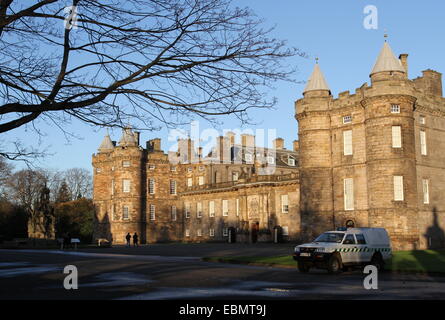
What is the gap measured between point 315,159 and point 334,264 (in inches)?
960

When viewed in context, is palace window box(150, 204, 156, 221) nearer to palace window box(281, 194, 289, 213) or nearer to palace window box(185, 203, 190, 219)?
palace window box(185, 203, 190, 219)

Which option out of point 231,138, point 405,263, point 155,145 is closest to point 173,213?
point 155,145

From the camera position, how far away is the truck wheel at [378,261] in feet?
73.8

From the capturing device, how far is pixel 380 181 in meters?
39.3

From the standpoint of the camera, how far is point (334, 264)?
20.8 meters

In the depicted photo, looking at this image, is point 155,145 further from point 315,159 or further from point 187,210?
point 315,159

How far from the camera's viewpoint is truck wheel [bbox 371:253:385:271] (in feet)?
73.8

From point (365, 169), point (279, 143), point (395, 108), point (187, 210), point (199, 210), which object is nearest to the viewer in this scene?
point (395, 108)

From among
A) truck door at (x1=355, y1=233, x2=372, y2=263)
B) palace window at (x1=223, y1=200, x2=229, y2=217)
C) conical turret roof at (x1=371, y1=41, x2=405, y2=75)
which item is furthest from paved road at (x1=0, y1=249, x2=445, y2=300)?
palace window at (x1=223, y1=200, x2=229, y2=217)

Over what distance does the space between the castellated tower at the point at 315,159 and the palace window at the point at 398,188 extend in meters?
6.15

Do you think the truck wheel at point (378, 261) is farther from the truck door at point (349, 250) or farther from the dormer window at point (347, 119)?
the dormer window at point (347, 119)

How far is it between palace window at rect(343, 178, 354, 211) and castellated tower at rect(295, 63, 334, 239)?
129 cm

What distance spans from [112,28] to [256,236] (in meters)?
49.3

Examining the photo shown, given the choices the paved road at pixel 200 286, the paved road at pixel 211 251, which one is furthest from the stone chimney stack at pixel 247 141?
the paved road at pixel 200 286
